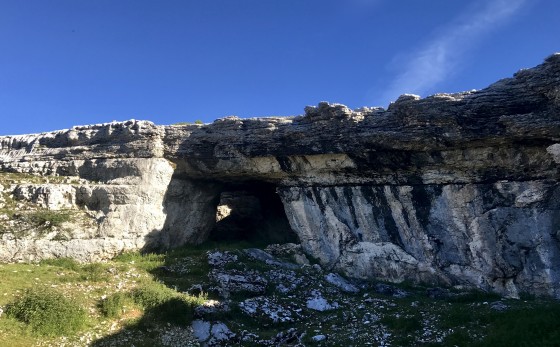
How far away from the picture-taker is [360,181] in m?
26.0

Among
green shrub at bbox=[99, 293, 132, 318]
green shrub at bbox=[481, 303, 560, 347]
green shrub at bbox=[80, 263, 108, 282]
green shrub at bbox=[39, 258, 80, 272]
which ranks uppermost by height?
green shrub at bbox=[39, 258, 80, 272]

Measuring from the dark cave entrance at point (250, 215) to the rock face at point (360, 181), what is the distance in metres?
1.98

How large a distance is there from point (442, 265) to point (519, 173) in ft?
19.7

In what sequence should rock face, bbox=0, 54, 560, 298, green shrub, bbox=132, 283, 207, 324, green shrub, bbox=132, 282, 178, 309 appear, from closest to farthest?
green shrub, bbox=132, 283, 207, 324, green shrub, bbox=132, 282, 178, 309, rock face, bbox=0, 54, 560, 298

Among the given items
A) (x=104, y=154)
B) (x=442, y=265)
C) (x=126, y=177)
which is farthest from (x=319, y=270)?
(x=104, y=154)

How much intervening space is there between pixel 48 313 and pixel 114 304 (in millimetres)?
2323

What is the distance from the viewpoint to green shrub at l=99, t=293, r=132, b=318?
1691cm

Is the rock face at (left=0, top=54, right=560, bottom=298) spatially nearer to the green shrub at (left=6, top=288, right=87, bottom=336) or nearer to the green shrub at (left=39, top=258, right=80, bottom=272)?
the green shrub at (left=39, top=258, right=80, bottom=272)

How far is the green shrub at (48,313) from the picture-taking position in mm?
15328

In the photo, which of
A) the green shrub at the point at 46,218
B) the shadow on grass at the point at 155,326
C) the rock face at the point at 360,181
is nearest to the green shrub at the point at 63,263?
the rock face at the point at 360,181

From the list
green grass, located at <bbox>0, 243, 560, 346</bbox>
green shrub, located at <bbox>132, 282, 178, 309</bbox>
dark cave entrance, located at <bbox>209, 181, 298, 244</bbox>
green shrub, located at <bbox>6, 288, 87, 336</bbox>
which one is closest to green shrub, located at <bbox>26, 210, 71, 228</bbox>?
green grass, located at <bbox>0, 243, 560, 346</bbox>

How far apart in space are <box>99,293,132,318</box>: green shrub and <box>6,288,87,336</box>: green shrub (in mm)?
795

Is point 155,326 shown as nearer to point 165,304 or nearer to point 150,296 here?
point 165,304

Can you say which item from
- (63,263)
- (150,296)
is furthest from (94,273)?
(150,296)
